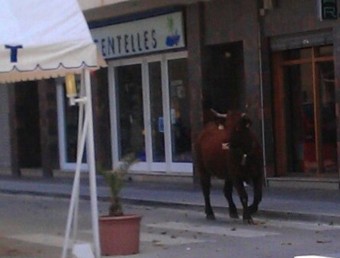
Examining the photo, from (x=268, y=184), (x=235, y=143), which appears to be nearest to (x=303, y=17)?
(x=268, y=184)

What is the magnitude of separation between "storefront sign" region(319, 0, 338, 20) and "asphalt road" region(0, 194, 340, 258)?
427cm

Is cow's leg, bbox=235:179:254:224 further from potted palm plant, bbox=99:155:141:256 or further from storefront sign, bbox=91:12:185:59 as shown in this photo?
storefront sign, bbox=91:12:185:59

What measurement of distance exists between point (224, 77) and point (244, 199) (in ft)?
26.1

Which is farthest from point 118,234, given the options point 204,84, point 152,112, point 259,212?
point 152,112

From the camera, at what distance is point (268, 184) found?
76.2 ft

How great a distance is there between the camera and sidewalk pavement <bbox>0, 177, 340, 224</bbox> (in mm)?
18359

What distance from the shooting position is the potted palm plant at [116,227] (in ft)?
46.9

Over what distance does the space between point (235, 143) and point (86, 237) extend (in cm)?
290

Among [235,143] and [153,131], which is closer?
[235,143]

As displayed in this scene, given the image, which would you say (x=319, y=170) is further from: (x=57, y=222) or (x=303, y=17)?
(x=57, y=222)

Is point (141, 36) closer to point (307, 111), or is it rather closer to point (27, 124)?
point (307, 111)

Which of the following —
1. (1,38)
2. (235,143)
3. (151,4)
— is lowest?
(235,143)

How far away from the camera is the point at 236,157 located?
58.6 feet

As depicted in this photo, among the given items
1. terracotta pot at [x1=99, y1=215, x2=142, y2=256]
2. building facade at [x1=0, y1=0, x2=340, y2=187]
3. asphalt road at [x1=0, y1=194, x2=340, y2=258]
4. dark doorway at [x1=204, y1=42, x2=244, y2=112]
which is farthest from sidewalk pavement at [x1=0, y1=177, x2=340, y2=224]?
terracotta pot at [x1=99, y1=215, x2=142, y2=256]
